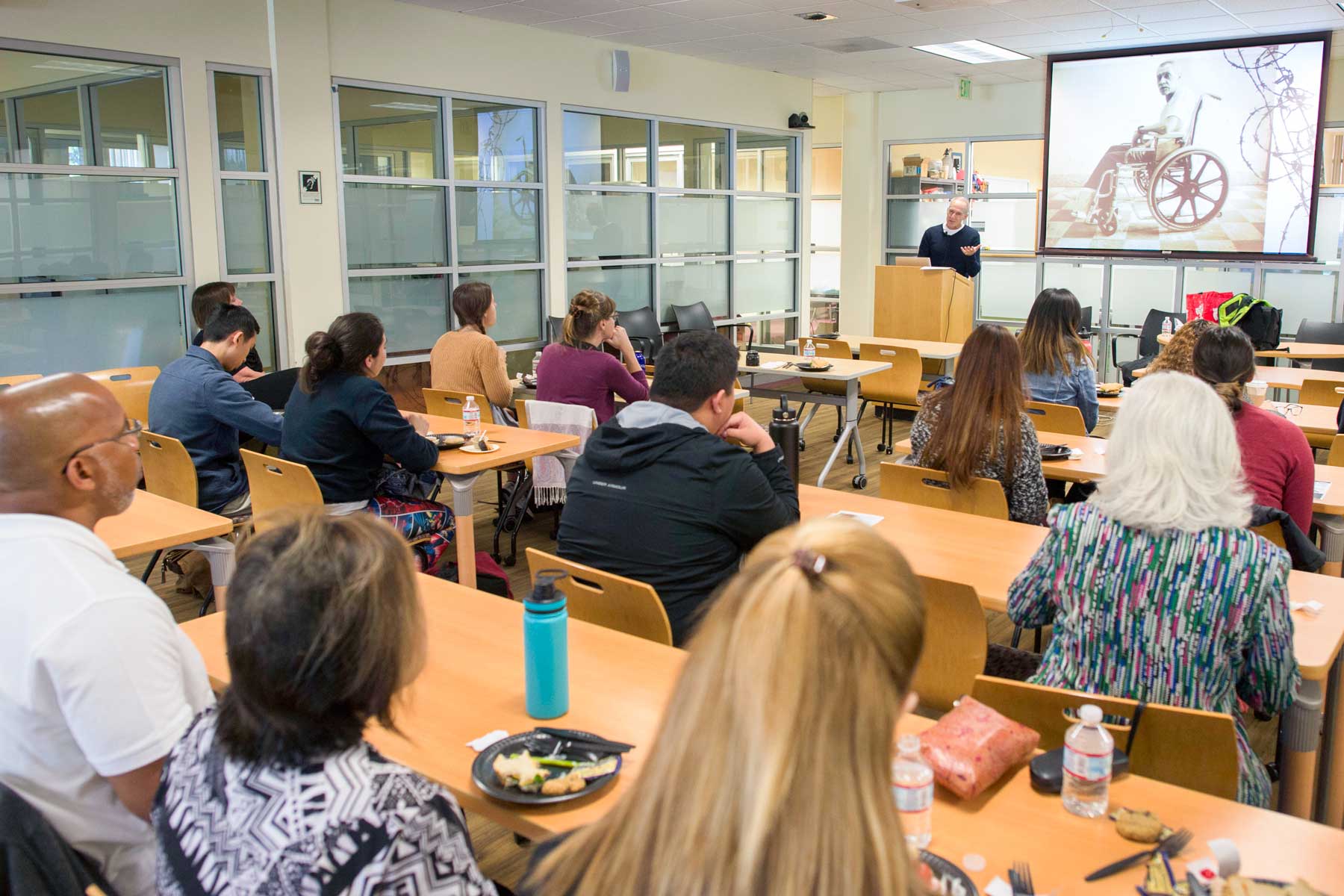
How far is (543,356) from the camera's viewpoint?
209 inches

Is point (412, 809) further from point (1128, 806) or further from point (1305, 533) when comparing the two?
point (1305, 533)

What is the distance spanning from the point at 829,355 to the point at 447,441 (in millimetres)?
3937

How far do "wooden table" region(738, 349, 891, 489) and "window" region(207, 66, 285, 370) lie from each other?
306 centimetres

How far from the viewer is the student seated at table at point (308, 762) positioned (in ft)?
3.87

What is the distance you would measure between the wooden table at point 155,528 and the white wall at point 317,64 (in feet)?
11.8

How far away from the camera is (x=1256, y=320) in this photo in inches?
289

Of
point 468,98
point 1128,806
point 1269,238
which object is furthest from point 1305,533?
point 1269,238

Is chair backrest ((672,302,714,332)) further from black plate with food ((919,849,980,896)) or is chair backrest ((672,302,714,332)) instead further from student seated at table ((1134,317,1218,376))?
black plate with food ((919,849,980,896))

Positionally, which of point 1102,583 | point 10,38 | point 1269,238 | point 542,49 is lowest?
point 1102,583

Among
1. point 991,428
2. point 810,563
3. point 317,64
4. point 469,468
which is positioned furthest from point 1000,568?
point 317,64

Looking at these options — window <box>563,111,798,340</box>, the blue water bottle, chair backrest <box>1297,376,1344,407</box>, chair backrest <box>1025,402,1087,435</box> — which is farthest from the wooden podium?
A: the blue water bottle

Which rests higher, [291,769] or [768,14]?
[768,14]

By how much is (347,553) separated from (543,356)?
162 inches

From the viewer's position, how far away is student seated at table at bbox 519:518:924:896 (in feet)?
2.84
